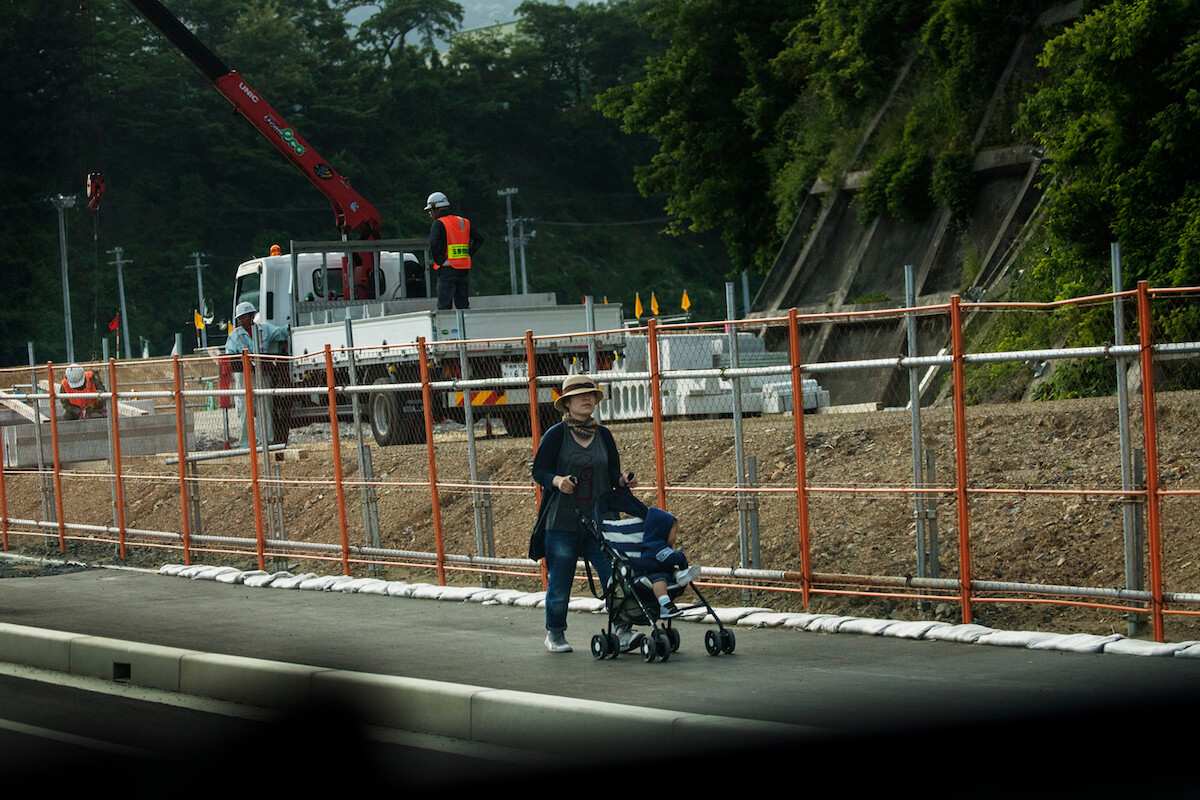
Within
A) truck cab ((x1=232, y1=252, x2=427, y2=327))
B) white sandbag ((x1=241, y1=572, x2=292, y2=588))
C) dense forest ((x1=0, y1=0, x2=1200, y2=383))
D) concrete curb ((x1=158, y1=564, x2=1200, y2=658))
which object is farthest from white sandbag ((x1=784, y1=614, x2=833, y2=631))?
truck cab ((x1=232, y1=252, x2=427, y2=327))

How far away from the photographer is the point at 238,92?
27.6 metres

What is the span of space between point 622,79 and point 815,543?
4409 inches

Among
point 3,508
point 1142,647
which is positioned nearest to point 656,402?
point 1142,647

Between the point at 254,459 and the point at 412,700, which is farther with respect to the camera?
the point at 254,459

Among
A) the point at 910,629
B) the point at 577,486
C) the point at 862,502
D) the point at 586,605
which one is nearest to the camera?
the point at 577,486

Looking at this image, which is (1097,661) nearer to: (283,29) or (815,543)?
(815,543)

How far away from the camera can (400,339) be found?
19.3 m

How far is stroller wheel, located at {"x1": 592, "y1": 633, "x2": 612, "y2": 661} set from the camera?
8.73 meters

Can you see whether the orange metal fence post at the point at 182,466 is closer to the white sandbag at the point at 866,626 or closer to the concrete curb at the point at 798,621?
the concrete curb at the point at 798,621

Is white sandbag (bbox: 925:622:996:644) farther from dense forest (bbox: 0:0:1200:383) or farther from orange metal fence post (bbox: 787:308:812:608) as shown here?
dense forest (bbox: 0:0:1200:383)

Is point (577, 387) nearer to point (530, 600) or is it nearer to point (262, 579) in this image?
point (530, 600)

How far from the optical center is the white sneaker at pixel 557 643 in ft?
29.8

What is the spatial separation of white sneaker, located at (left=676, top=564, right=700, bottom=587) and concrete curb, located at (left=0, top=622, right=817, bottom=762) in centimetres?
136

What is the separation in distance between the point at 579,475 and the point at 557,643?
3.54 feet
